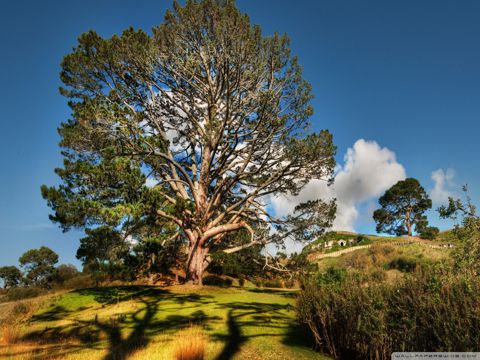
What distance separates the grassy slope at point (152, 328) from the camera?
6.20m

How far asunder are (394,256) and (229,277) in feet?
46.7

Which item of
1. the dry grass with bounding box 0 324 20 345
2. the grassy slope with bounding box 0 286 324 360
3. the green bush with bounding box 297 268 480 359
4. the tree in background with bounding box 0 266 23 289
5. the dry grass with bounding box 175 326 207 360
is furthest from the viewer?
the tree in background with bounding box 0 266 23 289

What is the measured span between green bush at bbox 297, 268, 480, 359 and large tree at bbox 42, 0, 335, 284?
9814 mm

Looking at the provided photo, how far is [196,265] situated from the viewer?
17.0 meters

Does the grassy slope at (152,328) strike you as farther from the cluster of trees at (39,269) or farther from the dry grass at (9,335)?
the cluster of trees at (39,269)

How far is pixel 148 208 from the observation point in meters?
14.2

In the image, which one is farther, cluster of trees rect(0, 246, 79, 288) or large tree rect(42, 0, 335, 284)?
cluster of trees rect(0, 246, 79, 288)

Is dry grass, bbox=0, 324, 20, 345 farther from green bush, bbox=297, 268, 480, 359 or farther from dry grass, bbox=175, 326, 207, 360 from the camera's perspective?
green bush, bbox=297, 268, 480, 359

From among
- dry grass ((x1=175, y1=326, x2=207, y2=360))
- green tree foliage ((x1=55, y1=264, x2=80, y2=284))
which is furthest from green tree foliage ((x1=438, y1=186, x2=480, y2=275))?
green tree foliage ((x1=55, y1=264, x2=80, y2=284))

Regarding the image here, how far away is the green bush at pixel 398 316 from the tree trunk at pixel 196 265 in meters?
11.1

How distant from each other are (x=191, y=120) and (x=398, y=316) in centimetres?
1454

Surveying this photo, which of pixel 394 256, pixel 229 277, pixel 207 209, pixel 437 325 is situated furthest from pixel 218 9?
pixel 394 256

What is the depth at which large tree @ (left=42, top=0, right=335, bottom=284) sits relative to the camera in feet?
47.8

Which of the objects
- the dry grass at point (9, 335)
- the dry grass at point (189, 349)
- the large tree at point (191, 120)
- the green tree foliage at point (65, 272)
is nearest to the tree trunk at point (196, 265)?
the large tree at point (191, 120)
